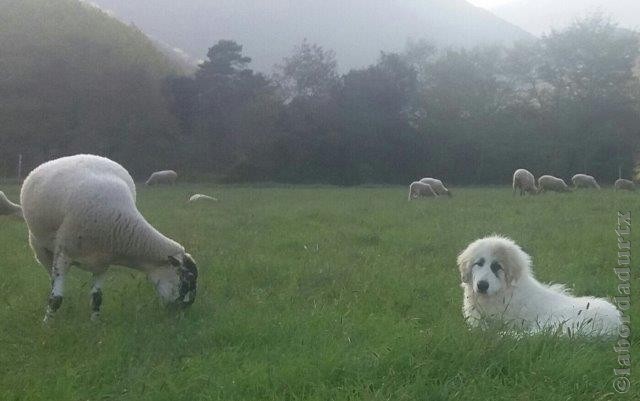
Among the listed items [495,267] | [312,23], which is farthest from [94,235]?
[312,23]

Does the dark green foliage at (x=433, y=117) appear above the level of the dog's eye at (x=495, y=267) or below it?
above

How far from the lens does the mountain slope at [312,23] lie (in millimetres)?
98000

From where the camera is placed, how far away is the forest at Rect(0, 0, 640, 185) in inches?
1677

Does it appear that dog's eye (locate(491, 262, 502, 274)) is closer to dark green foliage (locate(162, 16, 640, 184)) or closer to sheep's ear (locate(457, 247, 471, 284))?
sheep's ear (locate(457, 247, 471, 284))

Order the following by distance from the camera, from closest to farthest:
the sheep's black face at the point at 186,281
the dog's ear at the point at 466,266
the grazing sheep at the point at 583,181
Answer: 1. the dog's ear at the point at 466,266
2. the sheep's black face at the point at 186,281
3. the grazing sheep at the point at 583,181

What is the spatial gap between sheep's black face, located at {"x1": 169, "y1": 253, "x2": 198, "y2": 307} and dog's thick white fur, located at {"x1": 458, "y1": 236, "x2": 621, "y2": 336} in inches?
97.7

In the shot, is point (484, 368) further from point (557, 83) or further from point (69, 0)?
point (69, 0)

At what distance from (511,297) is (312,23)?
103077mm

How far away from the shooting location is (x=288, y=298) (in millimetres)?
6273

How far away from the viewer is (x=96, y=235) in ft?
20.6

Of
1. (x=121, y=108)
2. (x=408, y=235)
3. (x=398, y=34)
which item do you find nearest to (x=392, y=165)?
(x=121, y=108)

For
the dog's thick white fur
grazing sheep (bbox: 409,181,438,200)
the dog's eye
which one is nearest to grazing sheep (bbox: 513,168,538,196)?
grazing sheep (bbox: 409,181,438,200)

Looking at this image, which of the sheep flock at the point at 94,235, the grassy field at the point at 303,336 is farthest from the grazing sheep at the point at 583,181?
the sheep flock at the point at 94,235

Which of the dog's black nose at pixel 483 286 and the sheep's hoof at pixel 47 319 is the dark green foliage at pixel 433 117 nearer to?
the sheep's hoof at pixel 47 319
